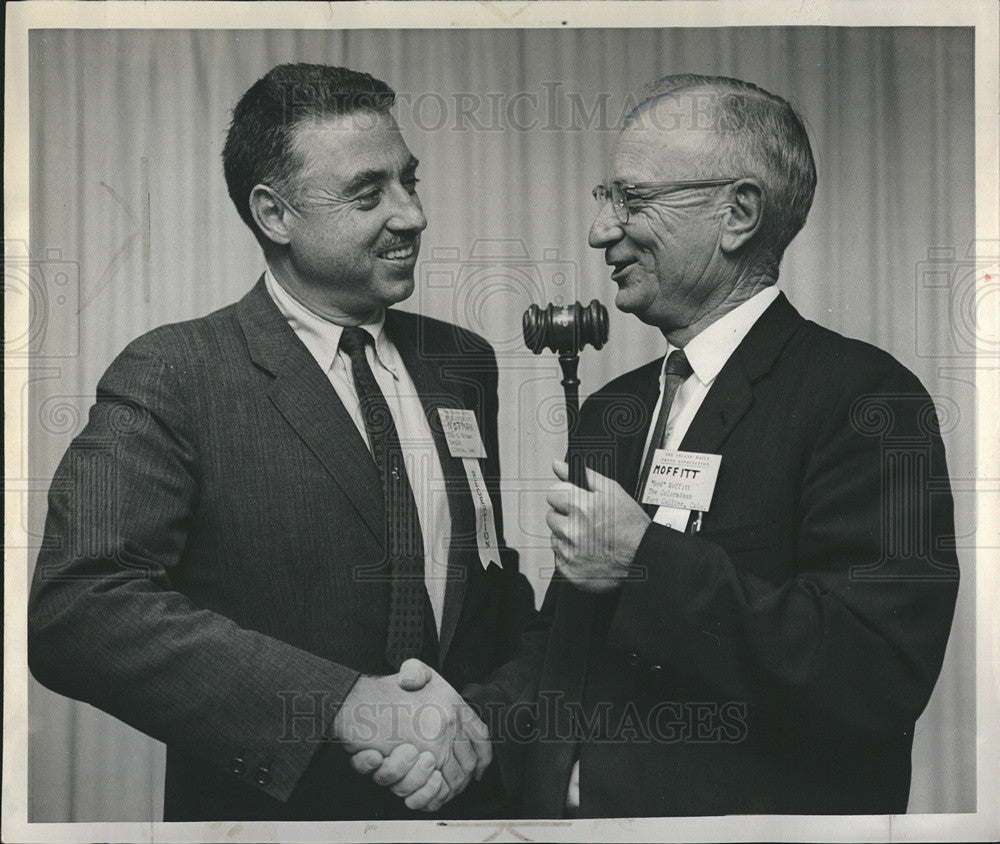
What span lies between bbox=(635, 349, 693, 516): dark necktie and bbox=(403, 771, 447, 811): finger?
851mm

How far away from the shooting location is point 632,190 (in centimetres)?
291

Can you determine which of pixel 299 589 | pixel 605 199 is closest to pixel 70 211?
pixel 299 589

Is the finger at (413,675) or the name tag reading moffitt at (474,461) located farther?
the name tag reading moffitt at (474,461)

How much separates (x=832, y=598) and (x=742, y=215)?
3.11 feet

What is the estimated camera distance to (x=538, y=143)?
301 centimetres

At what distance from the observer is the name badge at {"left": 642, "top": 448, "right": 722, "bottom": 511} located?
9.00ft

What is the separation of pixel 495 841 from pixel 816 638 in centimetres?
95

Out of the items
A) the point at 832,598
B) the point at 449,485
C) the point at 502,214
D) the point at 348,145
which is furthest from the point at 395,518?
the point at 832,598

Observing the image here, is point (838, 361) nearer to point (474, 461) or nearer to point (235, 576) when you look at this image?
point (474, 461)

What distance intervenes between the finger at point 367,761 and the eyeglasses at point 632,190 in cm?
144

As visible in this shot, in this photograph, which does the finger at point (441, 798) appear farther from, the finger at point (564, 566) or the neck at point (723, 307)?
the neck at point (723, 307)

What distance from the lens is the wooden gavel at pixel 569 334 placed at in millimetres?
2939

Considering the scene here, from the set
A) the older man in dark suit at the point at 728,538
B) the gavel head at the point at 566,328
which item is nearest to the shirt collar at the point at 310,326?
the gavel head at the point at 566,328

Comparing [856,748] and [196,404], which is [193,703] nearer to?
[196,404]
